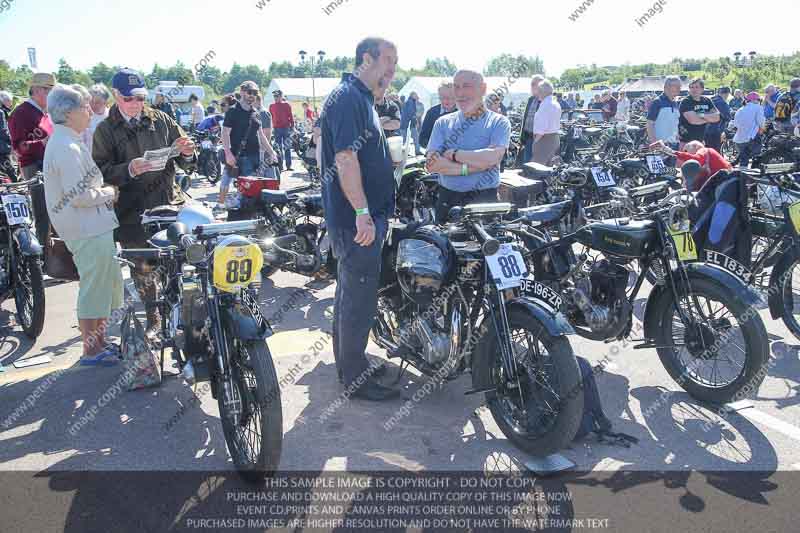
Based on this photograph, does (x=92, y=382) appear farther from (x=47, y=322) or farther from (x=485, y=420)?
(x=485, y=420)

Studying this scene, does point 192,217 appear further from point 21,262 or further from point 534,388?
point 21,262

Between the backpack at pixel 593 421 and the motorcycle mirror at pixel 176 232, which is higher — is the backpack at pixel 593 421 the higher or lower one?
the lower one

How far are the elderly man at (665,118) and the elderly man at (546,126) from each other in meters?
1.43

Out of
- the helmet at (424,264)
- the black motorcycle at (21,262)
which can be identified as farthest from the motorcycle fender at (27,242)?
the helmet at (424,264)

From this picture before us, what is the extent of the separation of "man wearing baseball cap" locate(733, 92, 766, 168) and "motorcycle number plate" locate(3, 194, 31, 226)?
1217 cm

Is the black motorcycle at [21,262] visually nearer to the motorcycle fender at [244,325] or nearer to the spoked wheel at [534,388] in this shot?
the motorcycle fender at [244,325]

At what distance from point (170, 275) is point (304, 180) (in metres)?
11.5

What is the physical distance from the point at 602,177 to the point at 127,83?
480cm

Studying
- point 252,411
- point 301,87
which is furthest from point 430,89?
point 252,411

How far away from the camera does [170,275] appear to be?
12.2ft

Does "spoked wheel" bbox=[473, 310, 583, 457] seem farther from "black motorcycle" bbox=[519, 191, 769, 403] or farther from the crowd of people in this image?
the crowd of people

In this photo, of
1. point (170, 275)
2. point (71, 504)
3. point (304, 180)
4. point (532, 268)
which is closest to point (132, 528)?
point (71, 504)

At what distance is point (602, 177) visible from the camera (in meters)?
6.76

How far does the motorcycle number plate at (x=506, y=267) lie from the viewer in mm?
3207
